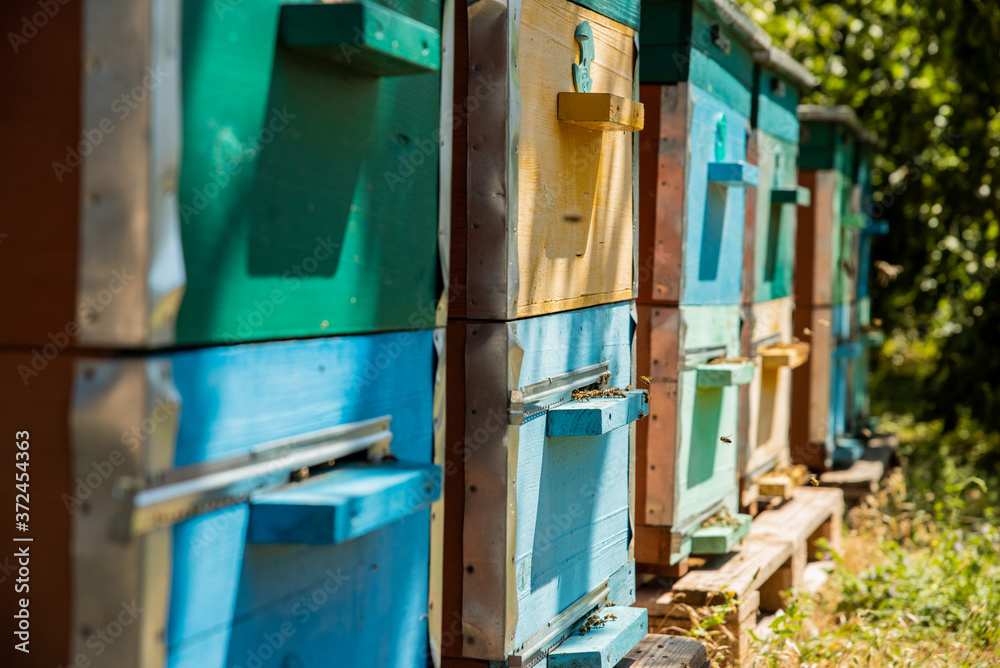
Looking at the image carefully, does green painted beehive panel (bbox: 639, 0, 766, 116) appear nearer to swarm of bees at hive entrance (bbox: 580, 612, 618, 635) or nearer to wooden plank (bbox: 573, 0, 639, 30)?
Answer: wooden plank (bbox: 573, 0, 639, 30)

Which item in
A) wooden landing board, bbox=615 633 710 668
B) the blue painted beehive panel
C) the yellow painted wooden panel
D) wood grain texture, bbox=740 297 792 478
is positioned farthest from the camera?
wood grain texture, bbox=740 297 792 478

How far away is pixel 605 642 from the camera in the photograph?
268 cm

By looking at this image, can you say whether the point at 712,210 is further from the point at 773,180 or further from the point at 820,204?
the point at 820,204

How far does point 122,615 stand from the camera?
1.34 meters

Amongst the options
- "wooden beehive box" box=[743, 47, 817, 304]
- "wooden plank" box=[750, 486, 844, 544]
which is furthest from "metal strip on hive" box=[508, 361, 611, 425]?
"wooden plank" box=[750, 486, 844, 544]

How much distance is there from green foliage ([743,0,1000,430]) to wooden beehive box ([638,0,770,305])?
15.0ft

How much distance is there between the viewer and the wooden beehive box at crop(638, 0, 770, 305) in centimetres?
363

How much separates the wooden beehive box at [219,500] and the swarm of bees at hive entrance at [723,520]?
248 cm

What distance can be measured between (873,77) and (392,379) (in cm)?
911

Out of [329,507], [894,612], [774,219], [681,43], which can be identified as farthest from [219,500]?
[774,219]

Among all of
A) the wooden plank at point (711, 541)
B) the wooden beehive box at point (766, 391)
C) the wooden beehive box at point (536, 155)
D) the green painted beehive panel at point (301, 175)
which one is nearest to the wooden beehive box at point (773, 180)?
the wooden beehive box at point (766, 391)

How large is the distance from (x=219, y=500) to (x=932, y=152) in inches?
371

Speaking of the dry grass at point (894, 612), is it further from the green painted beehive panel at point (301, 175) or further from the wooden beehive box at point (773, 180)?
the green painted beehive panel at point (301, 175)

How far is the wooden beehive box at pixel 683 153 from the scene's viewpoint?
3635mm
